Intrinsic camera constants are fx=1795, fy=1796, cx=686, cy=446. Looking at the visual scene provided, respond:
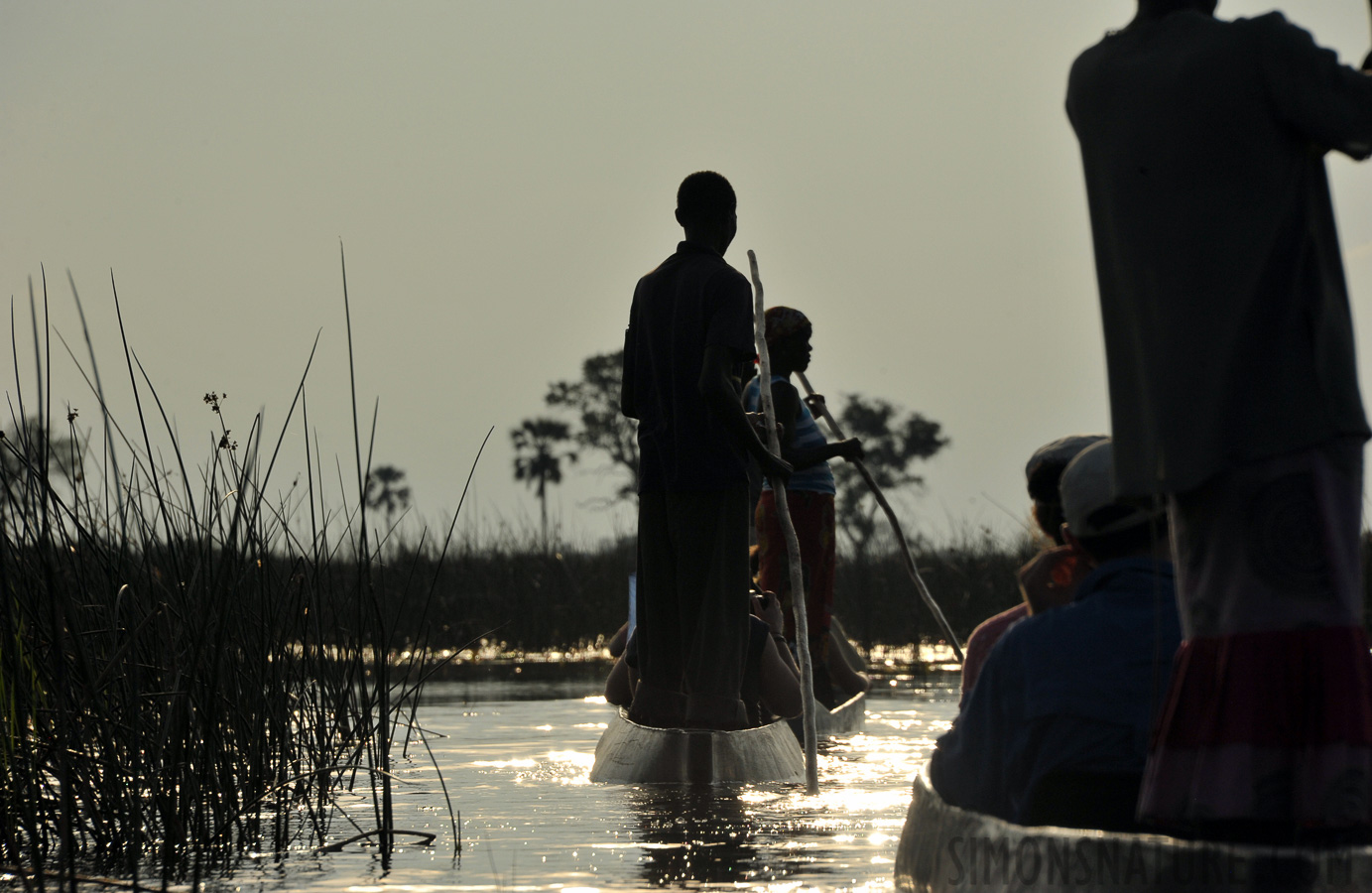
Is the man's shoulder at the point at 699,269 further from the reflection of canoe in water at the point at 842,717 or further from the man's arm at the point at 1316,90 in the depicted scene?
the man's arm at the point at 1316,90

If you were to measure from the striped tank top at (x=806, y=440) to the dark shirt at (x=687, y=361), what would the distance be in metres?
1.40

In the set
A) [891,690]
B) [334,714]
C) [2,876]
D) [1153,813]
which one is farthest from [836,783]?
[891,690]

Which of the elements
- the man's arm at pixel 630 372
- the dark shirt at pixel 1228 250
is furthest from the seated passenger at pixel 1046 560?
the man's arm at pixel 630 372

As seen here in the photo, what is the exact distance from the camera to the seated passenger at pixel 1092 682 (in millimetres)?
3293

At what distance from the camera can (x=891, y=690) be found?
12625mm

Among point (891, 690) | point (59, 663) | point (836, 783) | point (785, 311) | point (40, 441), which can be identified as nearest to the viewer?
point (59, 663)

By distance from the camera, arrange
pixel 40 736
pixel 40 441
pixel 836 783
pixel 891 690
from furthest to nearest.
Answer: pixel 891 690, pixel 836 783, pixel 40 736, pixel 40 441

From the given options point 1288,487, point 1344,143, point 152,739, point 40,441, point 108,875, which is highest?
point 1344,143

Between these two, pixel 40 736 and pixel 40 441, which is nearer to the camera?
pixel 40 441

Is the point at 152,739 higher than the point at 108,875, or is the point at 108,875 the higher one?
the point at 152,739

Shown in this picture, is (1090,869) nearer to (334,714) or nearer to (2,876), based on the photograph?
(2,876)

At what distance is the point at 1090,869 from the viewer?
3051 mm

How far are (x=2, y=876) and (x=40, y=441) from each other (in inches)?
41.1

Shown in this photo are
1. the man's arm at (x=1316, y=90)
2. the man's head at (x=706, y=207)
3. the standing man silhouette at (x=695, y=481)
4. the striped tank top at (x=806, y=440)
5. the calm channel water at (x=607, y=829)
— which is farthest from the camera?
the striped tank top at (x=806, y=440)
